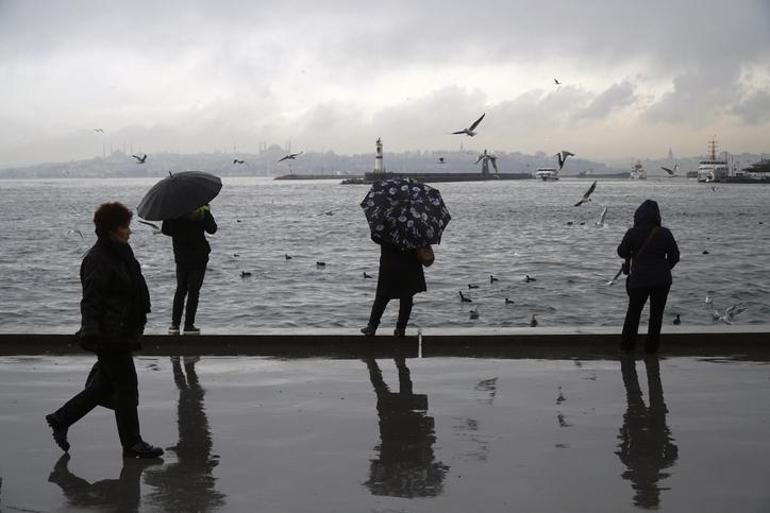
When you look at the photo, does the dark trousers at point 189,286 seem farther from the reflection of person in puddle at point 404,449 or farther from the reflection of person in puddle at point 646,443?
the reflection of person in puddle at point 646,443

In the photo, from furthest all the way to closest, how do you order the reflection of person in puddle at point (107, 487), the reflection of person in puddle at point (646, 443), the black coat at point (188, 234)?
the black coat at point (188, 234), the reflection of person in puddle at point (646, 443), the reflection of person in puddle at point (107, 487)

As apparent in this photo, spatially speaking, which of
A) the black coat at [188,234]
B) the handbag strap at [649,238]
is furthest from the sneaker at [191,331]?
the handbag strap at [649,238]

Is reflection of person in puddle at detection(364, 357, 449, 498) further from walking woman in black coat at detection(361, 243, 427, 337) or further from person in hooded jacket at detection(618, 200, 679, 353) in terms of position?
person in hooded jacket at detection(618, 200, 679, 353)

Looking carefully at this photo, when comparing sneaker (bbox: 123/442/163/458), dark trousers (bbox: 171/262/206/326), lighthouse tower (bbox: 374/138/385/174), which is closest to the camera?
sneaker (bbox: 123/442/163/458)

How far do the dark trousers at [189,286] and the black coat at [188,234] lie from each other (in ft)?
0.23

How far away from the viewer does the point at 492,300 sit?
26469mm

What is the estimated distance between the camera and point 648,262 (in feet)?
31.3

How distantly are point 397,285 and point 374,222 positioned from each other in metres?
0.69

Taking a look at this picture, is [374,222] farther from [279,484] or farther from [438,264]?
[438,264]

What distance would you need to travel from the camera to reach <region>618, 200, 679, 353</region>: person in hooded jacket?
9469 mm

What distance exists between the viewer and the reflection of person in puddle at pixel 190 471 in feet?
17.2

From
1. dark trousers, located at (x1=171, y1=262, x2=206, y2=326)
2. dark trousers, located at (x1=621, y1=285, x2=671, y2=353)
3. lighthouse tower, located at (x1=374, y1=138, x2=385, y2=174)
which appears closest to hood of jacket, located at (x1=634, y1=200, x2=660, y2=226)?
dark trousers, located at (x1=621, y1=285, x2=671, y2=353)

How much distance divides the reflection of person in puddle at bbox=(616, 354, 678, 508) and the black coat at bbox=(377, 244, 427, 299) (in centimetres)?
249

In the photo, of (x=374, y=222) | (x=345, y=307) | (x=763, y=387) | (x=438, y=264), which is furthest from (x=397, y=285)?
(x=438, y=264)
